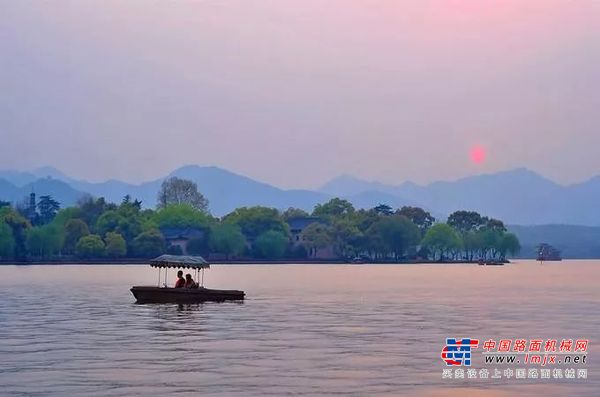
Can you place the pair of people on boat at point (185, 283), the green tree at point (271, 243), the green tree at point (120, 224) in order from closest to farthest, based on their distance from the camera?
the pair of people on boat at point (185, 283) < the green tree at point (120, 224) < the green tree at point (271, 243)

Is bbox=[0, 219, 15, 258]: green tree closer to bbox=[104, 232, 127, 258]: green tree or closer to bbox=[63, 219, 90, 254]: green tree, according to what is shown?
bbox=[63, 219, 90, 254]: green tree

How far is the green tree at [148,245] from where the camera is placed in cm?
18125

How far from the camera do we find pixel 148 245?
181125mm

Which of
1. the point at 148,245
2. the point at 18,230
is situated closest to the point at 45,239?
the point at 18,230

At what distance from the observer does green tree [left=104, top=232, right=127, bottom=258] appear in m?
179

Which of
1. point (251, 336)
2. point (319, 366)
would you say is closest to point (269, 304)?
point (251, 336)

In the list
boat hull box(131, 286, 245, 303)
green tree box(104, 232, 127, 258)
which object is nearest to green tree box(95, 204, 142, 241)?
green tree box(104, 232, 127, 258)

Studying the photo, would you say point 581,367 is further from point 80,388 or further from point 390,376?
point 80,388

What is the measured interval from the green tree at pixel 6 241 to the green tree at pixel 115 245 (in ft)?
53.6

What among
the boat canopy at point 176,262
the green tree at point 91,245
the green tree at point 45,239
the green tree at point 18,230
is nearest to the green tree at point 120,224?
the green tree at point 91,245

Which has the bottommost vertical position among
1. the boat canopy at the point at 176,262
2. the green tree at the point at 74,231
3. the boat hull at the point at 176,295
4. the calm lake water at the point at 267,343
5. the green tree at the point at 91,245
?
the calm lake water at the point at 267,343

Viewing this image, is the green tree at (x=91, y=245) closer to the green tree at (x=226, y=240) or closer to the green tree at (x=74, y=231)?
the green tree at (x=74, y=231)

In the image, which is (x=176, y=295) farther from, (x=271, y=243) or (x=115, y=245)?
(x=271, y=243)

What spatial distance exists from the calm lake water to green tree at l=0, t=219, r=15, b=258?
107 meters
